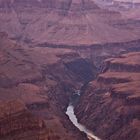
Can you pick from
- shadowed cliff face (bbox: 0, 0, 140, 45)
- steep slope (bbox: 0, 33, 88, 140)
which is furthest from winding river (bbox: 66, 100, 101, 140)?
shadowed cliff face (bbox: 0, 0, 140, 45)

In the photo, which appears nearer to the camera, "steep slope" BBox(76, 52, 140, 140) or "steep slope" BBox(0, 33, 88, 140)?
"steep slope" BBox(0, 33, 88, 140)

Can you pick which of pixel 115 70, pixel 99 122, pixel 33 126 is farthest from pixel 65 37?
pixel 33 126

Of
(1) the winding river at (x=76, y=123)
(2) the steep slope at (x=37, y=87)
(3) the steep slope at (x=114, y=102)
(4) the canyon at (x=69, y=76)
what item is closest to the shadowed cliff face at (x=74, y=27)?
(4) the canyon at (x=69, y=76)

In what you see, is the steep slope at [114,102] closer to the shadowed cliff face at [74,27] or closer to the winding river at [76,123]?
the winding river at [76,123]

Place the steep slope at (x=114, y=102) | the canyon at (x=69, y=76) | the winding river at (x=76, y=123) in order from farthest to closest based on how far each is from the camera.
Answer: the steep slope at (x=114, y=102), the winding river at (x=76, y=123), the canyon at (x=69, y=76)

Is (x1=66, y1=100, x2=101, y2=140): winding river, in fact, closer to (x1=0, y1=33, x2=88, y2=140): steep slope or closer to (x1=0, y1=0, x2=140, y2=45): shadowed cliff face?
(x1=0, y1=33, x2=88, y2=140): steep slope

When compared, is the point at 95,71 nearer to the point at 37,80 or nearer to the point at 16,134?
the point at 37,80

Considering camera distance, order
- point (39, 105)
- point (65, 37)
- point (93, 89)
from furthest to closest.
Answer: point (65, 37) < point (93, 89) < point (39, 105)
